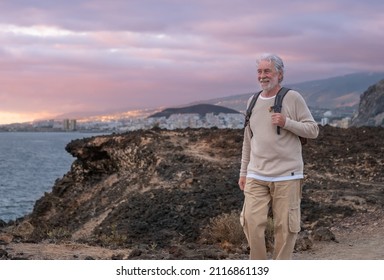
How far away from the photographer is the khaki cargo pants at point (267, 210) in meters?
6.76

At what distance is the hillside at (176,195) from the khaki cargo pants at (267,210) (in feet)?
9.10

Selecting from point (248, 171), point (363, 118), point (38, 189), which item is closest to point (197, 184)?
point (248, 171)

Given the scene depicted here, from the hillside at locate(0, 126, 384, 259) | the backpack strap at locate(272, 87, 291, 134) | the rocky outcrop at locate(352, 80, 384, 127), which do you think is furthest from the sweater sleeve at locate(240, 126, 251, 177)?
the rocky outcrop at locate(352, 80, 384, 127)

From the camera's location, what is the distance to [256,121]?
6754 millimetres

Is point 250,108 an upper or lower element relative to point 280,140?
upper

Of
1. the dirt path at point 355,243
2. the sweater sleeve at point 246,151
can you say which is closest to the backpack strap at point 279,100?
the sweater sleeve at point 246,151

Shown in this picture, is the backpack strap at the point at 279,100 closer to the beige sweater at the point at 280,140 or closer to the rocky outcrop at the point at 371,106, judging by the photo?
the beige sweater at the point at 280,140

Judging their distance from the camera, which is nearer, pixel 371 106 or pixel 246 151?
pixel 246 151

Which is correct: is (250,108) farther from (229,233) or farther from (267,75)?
(229,233)

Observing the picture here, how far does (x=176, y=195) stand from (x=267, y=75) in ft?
32.7

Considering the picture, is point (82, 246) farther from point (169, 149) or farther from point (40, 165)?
point (40, 165)

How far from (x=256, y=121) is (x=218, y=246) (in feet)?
17.6

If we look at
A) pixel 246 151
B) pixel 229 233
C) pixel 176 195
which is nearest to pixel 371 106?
pixel 176 195

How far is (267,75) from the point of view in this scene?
665 centimetres
